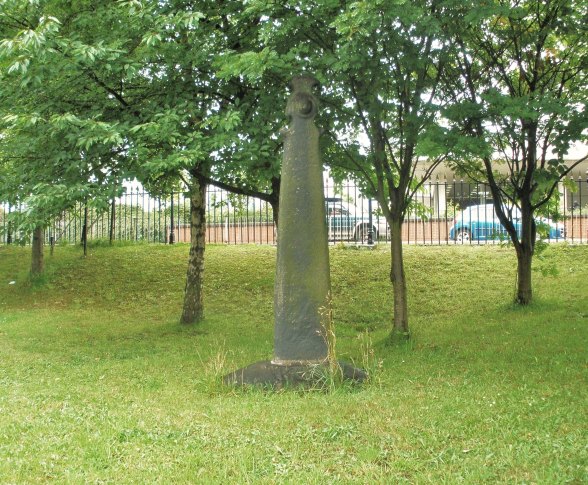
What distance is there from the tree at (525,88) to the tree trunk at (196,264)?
15.3 ft

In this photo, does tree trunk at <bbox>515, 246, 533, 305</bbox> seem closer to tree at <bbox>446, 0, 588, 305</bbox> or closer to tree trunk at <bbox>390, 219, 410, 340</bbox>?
tree at <bbox>446, 0, 588, 305</bbox>

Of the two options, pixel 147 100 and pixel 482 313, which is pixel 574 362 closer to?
pixel 482 313

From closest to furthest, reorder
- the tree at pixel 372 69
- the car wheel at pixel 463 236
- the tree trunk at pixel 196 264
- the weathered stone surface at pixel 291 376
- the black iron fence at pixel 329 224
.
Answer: the weathered stone surface at pixel 291 376, the tree at pixel 372 69, the tree trunk at pixel 196 264, the black iron fence at pixel 329 224, the car wheel at pixel 463 236

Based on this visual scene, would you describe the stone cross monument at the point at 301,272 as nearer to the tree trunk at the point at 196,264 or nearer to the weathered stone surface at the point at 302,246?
the weathered stone surface at the point at 302,246

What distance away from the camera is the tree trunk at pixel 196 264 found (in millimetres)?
11234

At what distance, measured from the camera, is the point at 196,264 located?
11.2m

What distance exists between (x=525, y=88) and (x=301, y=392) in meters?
7.22

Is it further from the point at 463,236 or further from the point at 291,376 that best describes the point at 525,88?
the point at 463,236

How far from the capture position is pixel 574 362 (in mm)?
7148

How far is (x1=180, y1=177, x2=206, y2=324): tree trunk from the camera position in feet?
36.9

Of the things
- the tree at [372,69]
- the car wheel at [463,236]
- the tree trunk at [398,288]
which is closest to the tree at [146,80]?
the tree at [372,69]

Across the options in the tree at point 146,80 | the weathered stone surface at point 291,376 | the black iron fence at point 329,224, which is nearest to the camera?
the weathered stone surface at point 291,376

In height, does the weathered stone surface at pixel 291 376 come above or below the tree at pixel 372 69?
below

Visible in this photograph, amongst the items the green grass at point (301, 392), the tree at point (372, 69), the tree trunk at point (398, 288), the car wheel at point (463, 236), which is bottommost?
the green grass at point (301, 392)
